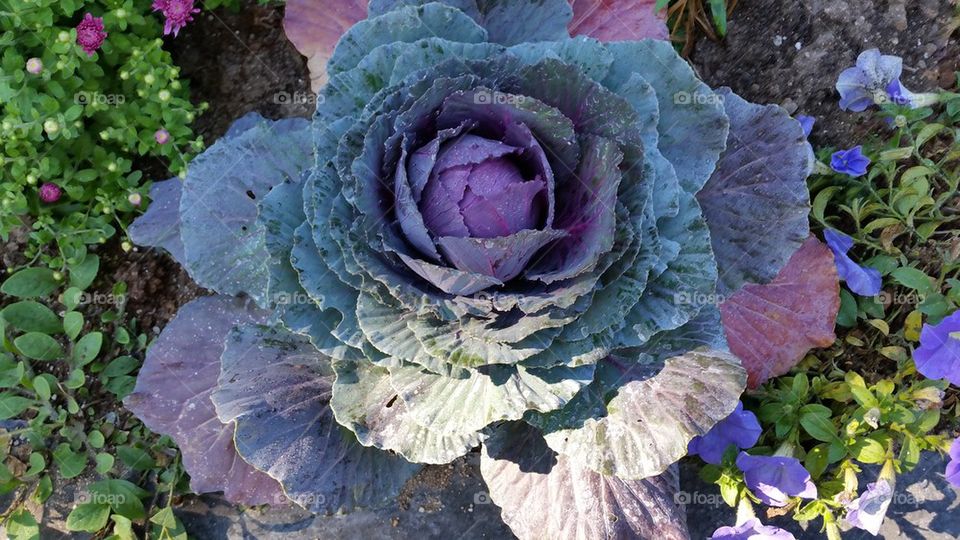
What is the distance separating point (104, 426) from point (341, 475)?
1.26 meters

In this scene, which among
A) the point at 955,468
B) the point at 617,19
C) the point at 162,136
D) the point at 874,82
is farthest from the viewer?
the point at 162,136

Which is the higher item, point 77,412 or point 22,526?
point 77,412

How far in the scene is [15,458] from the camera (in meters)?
2.79

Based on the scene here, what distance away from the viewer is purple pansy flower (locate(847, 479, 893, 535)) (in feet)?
7.18

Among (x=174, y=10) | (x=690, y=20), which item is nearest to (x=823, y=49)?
(x=690, y=20)

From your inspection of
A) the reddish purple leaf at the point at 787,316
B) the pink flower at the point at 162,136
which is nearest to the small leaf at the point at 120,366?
the pink flower at the point at 162,136

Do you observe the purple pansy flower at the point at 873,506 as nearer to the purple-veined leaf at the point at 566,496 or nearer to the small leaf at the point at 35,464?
the purple-veined leaf at the point at 566,496

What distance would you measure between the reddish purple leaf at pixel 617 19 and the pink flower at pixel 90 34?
4.84 feet

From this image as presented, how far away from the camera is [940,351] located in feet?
7.14

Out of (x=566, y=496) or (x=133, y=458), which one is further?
(x=133, y=458)

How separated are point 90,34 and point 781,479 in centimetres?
248

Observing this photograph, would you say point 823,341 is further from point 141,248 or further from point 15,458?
point 15,458

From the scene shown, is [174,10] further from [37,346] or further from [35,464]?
[35,464]

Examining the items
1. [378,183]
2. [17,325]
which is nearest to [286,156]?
[378,183]
